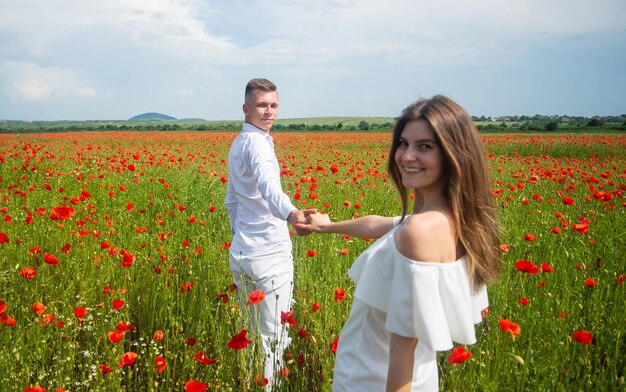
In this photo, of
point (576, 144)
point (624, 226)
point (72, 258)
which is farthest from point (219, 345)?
point (576, 144)

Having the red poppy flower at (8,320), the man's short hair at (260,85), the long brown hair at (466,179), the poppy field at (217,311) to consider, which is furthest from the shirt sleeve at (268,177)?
the red poppy flower at (8,320)

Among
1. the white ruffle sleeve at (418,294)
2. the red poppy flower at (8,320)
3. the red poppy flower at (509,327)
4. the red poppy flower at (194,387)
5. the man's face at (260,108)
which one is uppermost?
the man's face at (260,108)

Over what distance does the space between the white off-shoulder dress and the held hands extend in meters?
0.58

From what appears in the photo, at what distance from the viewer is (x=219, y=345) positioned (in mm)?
2588

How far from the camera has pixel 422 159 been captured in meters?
1.37

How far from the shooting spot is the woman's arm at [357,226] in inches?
70.6

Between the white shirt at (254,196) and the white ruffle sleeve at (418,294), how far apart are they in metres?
1.13

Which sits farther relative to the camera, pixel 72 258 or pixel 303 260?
pixel 303 260

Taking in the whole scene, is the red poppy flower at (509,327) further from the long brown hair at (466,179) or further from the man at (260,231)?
the man at (260,231)

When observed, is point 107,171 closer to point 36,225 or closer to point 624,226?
point 36,225

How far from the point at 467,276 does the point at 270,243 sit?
1324 millimetres

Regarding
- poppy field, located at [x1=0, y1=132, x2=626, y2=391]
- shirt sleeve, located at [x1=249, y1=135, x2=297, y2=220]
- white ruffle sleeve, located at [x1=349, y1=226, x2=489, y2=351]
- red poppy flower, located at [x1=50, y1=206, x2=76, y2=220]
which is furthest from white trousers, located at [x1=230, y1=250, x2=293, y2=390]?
red poppy flower, located at [x1=50, y1=206, x2=76, y2=220]

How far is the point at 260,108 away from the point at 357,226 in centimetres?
101

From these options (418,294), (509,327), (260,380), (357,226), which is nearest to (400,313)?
(418,294)
